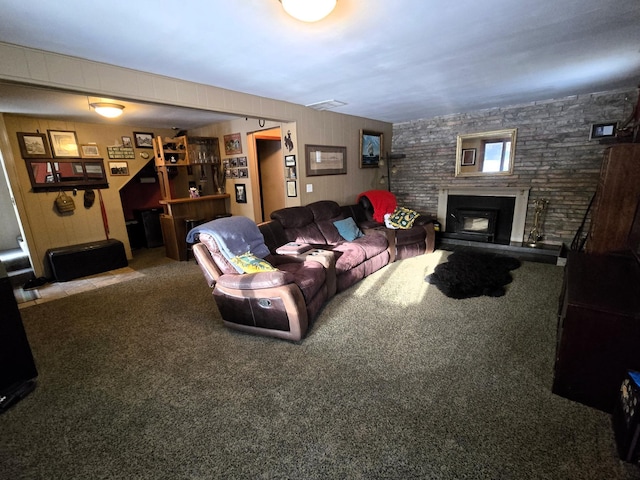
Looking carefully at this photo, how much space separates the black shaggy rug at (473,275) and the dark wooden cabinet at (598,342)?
1.38 metres

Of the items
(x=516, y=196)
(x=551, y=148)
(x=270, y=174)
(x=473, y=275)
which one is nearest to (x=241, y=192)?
(x=270, y=174)

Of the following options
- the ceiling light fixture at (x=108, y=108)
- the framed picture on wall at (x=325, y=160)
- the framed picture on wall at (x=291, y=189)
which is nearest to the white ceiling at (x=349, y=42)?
the ceiling light fixture at (x=108, y=108)

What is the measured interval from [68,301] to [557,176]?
695 cm

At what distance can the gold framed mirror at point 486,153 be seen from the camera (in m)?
4.73

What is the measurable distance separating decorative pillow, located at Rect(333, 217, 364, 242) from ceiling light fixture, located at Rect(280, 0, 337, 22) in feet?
9.54

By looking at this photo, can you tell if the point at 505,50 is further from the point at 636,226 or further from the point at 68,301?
the point at 68,301

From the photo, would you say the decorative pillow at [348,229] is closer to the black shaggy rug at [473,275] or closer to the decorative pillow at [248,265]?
the black shaggy rug at [473,275]

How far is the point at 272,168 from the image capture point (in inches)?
225

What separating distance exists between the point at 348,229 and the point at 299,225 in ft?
2.57

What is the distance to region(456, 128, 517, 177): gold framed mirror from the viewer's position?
473 cm

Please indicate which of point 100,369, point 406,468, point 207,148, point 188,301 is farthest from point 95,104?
point 406,468

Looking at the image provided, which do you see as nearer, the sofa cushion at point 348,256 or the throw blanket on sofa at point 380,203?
the sofa cushion at point 348,256

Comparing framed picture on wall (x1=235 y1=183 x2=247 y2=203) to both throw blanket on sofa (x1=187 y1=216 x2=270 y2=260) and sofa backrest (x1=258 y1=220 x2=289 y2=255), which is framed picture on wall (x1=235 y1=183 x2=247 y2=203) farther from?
throw blanket on sofa (x1=187 y1=216 x2=270 y2=260)

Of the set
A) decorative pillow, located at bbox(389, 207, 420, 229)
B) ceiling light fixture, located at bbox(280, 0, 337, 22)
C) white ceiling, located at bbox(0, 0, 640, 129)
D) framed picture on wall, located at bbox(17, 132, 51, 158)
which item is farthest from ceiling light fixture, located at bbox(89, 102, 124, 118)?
decorative pillow, located at bbox(389, 207, 420, 229)
